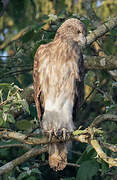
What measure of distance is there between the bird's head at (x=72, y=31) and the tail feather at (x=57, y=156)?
1344 millimetres

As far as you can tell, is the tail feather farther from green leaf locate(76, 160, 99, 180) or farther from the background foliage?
green leaf locate(76, 160, 99, 180)

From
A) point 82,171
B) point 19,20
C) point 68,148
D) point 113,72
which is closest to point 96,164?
point 82,171

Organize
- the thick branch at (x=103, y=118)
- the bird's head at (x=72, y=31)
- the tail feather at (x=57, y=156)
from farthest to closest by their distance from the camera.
Result: the bird's head at (x=72, y=31), the tail feather at (x=57, y=156), the thick branch at (x=103, y=118)

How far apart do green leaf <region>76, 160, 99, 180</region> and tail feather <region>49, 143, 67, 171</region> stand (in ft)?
1.47

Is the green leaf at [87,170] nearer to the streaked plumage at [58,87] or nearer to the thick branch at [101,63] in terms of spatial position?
the streaked plumage at [58,87]

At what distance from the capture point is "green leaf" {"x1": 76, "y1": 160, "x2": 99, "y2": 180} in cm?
479

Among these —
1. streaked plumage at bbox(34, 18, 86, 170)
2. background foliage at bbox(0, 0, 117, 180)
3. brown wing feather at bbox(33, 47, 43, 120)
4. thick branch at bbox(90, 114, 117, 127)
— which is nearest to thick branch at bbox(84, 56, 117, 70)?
background foliage at bbox(0, 0, 117, 180)

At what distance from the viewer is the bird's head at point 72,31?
5938 millimetres

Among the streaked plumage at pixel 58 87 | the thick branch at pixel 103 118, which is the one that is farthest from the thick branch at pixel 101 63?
the thick branch at pixel 103 118

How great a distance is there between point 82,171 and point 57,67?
4.25ft

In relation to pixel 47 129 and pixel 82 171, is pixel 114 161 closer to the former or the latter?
pixel 82 171

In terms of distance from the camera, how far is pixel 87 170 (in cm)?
481

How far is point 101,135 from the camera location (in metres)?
4.59

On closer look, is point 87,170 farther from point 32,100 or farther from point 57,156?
point 32,100
